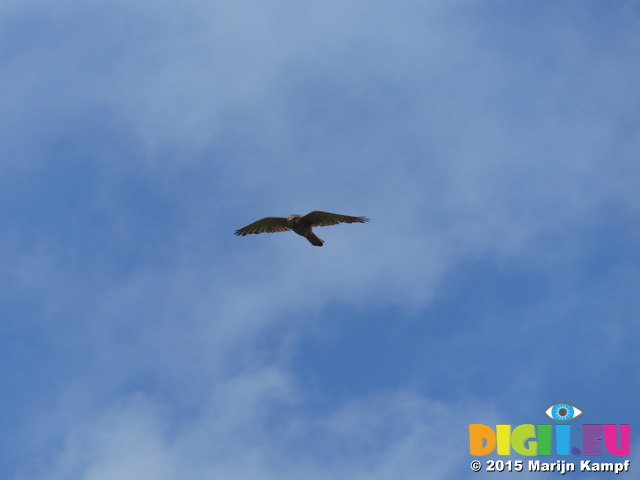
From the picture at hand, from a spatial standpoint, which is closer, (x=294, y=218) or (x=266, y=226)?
(x=294, y=218)

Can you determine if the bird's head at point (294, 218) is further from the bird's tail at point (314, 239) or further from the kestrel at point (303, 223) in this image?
the bird's tail at point (314, 239)

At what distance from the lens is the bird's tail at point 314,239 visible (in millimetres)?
31578

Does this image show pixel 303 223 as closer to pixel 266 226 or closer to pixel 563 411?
pixel 266 226

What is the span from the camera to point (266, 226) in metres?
32.8

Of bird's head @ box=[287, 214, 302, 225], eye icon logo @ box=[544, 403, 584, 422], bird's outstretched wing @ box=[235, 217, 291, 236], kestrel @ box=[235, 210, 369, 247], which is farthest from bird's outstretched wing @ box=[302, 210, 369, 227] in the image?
eye icon logo @ box=[544, 403, 584, 422]

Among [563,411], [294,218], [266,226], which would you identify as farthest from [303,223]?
[563,411]

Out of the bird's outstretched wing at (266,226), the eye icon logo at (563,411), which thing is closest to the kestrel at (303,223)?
the bird's outstretched wing at (266,226)

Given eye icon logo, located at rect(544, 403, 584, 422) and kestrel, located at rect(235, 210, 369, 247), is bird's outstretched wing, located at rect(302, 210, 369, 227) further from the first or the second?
eye icon logo, located at rect(544, 403, 584, 422)

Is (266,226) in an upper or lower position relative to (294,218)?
upper

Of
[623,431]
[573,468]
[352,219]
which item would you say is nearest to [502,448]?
[573,468]

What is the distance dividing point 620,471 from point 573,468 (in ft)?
6.26

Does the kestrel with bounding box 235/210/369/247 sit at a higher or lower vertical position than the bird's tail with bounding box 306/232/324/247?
higher

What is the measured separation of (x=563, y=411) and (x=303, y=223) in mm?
12269

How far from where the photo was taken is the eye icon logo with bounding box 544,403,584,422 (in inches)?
1172
